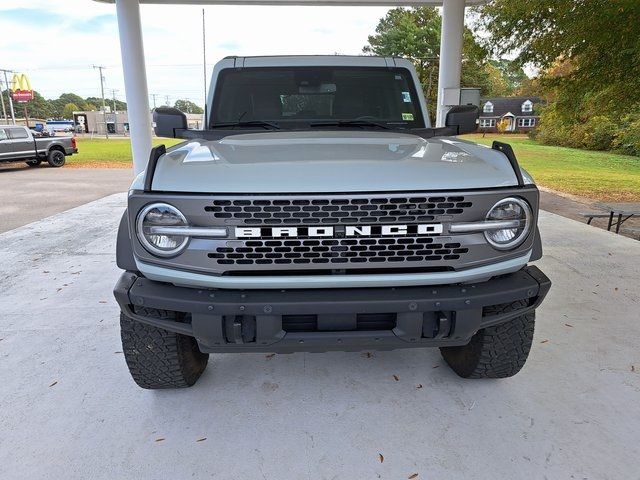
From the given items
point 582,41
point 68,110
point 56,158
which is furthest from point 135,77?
point 68,110

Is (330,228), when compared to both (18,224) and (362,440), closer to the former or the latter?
(362,440)

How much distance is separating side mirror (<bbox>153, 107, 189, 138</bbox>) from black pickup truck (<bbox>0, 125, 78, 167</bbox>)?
1647 cm

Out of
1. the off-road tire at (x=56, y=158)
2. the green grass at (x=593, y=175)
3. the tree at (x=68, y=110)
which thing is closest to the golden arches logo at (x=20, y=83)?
the off-road tire at (x=56, y=158)

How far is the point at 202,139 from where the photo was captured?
3086 millimetres

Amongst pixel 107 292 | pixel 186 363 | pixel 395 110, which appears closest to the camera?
pixel 186 363

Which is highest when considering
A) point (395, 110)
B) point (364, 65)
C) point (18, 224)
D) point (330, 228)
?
point (364, 65)

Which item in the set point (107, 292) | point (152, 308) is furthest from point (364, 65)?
point (107, 292)

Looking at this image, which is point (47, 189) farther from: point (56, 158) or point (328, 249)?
point (328, 249)

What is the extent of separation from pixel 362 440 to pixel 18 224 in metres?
7.54

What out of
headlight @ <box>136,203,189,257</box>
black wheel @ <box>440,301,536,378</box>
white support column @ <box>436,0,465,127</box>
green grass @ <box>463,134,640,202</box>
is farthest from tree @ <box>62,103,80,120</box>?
Result: black wheel @ <box>440,301,536,378</box>

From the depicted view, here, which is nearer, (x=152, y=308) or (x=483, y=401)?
(x=152, y=308)

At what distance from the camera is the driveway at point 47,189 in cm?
877

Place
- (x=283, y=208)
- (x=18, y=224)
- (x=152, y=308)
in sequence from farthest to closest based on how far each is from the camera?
1. (x=18, y=224)
2. (x=152, y=308)
3. (x=283, y=208)

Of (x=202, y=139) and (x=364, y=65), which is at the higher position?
(x=364, y=65)
